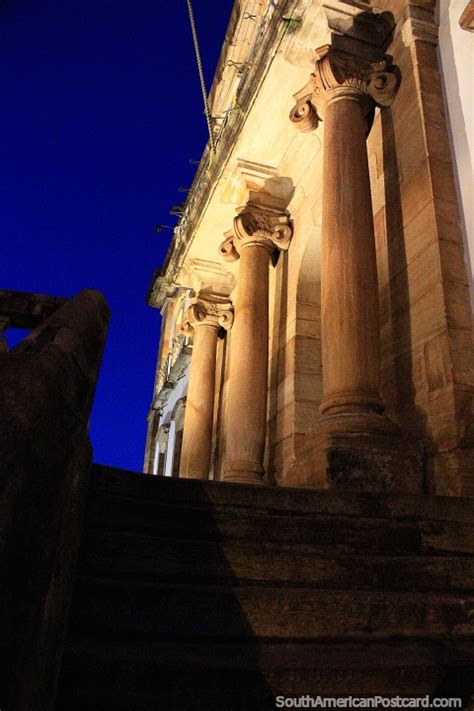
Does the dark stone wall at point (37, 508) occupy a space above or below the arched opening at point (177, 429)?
below

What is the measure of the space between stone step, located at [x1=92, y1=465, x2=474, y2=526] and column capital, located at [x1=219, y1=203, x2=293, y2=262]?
6075mm

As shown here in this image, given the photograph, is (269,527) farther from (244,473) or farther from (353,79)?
(353,79)

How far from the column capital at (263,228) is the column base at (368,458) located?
4.68m

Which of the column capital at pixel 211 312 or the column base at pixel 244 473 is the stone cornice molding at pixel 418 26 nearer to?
the column base at pixel 244 473

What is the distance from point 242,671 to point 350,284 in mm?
3682

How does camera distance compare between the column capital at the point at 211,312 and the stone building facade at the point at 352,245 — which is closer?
the stone building facade at the point at 352,245

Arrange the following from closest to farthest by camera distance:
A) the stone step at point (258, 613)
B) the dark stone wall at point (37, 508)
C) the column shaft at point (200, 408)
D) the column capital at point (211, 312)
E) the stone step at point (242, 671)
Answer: the dark stone wall at point (37, 508) < the stone step at point (242, 671) < the stone step at point (258, 613) < the column shaft at point (200, 408) < the column capital at point (211, 312)

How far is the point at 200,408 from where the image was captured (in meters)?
10.1

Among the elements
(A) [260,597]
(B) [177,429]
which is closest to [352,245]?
(A) [260,597]

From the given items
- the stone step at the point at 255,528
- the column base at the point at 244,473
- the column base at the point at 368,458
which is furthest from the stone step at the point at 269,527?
the column base at the point at 244,473

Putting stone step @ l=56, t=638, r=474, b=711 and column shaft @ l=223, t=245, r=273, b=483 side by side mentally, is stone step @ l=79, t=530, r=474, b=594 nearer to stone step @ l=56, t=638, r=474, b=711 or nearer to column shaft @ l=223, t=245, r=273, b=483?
stone step @ l=56, t=638, r=474, b=711

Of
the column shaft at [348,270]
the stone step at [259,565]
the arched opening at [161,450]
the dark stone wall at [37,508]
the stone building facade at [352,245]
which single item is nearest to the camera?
the dark stone wall at [37,508]

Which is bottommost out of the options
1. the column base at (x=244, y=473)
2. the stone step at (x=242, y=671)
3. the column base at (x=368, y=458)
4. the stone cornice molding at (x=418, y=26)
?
the stone step at (x=242, y=671)

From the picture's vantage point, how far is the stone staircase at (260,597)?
5.21 feet
